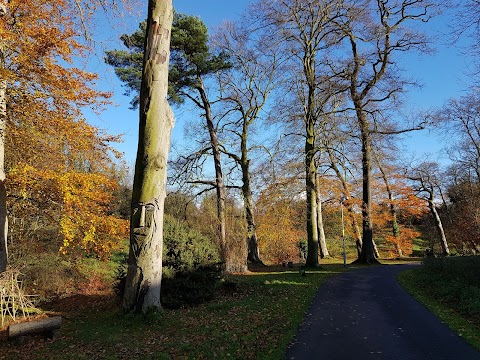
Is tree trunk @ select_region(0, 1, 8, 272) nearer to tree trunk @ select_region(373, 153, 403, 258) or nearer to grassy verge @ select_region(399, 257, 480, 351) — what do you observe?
grassy verge @ select_region(399, 257, 480, 351)

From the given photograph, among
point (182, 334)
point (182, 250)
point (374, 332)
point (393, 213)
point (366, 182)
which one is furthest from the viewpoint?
point (393, 213)

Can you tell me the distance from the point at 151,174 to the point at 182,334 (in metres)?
3.04

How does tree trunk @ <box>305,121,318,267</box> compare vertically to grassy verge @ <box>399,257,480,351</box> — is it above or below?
above

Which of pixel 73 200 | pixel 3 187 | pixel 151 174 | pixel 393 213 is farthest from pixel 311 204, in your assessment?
pixel 393 213

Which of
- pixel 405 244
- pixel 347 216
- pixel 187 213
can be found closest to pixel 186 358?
pixel 187 213

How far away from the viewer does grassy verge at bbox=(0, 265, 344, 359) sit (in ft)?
17.7

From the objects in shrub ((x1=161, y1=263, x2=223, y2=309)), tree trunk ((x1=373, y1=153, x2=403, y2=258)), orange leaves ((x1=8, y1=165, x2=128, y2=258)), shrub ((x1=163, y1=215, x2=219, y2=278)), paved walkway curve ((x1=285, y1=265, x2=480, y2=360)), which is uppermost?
tree trunk ((x1=373, y1=153, x2=403, y2=258))

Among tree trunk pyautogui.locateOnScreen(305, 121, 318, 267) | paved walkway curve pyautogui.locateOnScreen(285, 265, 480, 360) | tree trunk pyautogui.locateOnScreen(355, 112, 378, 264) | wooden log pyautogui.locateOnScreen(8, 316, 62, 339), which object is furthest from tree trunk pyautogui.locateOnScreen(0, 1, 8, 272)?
tree trunk pyautogui.locateOnScreen(355, 112, 378, 264)

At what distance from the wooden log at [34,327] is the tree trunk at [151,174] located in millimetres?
1300

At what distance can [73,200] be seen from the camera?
10828 mm

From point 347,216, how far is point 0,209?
28743mm

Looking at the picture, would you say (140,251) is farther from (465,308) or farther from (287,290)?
(465,308)

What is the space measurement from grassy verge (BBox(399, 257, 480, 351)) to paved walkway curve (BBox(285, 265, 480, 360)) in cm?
31

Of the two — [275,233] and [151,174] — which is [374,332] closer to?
[151,174]
